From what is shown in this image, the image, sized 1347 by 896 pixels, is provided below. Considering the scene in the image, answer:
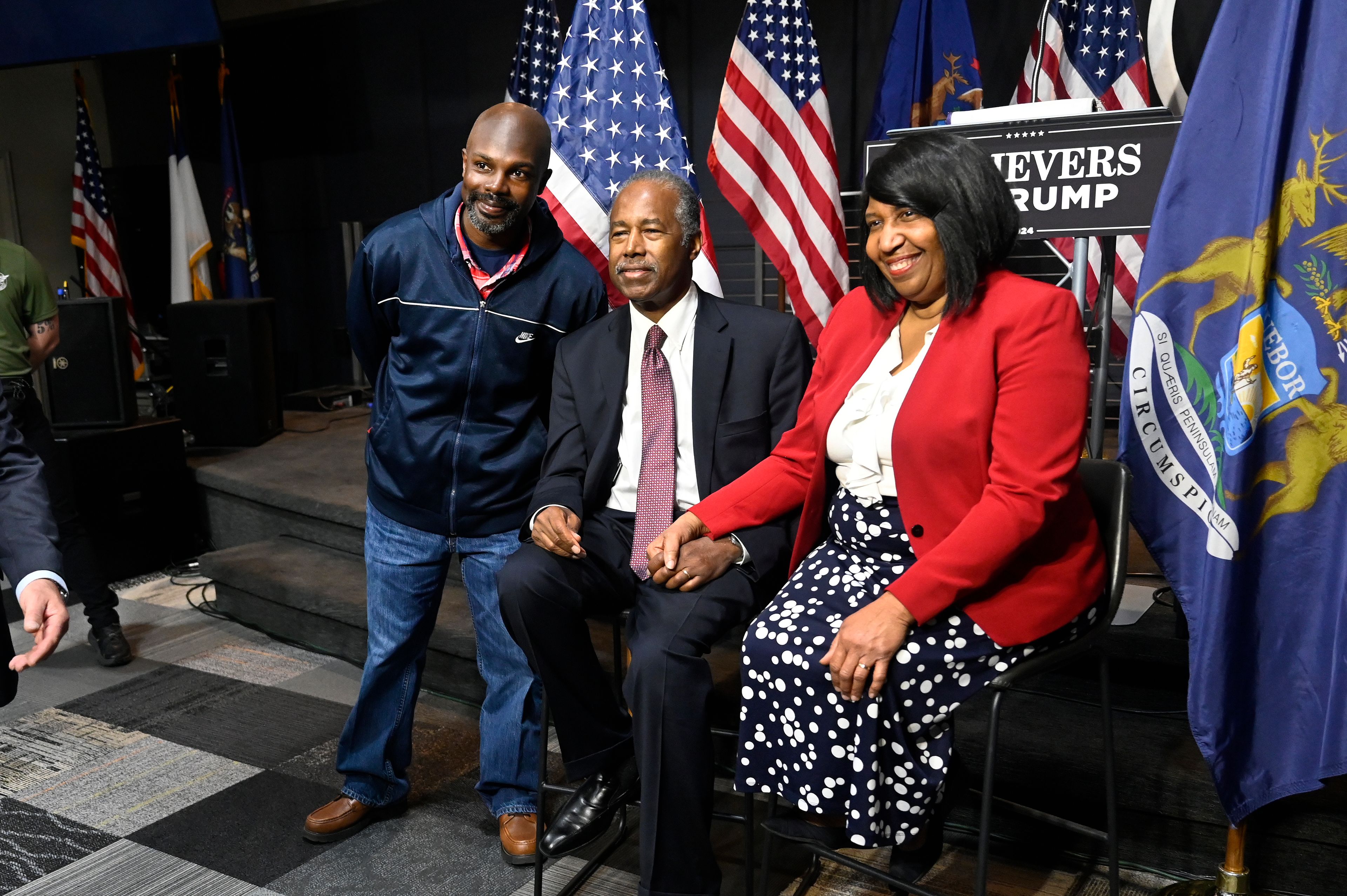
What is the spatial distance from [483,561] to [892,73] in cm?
362

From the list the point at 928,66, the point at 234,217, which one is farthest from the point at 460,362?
the point at 234,217

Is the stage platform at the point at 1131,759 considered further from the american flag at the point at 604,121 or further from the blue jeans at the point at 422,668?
the american flag at the point at 604,121

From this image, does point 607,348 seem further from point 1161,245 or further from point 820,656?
point 1161,245

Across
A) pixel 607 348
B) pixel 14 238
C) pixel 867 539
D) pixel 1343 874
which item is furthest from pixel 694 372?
pixel 14 238

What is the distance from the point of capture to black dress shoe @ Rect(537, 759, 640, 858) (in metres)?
2.01

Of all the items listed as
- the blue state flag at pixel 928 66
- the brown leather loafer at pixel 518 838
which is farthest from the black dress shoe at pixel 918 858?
the blue state flag at pixel 928 66

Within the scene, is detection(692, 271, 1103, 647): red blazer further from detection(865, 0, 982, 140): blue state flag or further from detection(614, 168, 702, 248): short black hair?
detection(865, 0, 982, 140): blue state flag

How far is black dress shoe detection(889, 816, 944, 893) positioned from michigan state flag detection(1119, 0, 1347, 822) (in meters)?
0.51

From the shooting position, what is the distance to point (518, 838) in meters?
2.29

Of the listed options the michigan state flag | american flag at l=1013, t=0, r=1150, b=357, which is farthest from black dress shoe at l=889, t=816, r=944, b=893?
american flag at l=1013, t=0, r=1150, b=357

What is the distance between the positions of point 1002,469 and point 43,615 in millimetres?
1429

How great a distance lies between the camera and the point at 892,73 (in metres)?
4.94

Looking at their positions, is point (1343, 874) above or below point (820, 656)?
below

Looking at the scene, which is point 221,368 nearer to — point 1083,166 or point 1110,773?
point 1083,166
